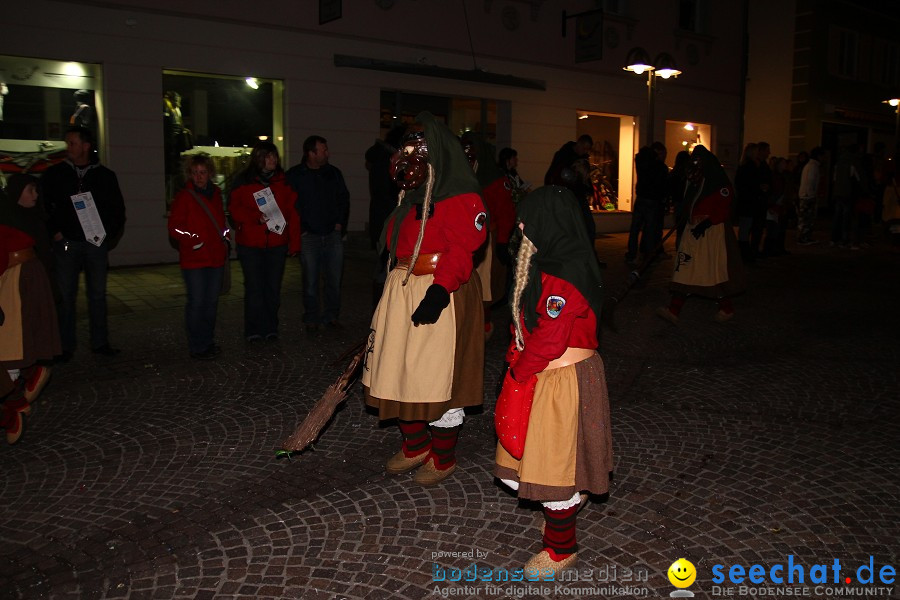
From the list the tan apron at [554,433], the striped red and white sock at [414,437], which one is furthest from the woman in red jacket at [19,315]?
the tan apron at [554,433]

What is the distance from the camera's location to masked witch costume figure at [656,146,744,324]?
815cm

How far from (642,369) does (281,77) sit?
9.20m

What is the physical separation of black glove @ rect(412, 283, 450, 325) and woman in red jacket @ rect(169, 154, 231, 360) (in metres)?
3.88

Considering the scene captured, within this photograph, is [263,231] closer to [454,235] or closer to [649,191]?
[454,235]

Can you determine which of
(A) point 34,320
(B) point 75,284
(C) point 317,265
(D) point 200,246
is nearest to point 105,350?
(B) point 75,284

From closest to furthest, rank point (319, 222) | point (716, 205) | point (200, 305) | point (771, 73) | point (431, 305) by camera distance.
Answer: point (431, 305)
point (200, 305)
point (319, 222)
point (716, 205)
point (771, 73)

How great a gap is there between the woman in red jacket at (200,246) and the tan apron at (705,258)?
4.88 m

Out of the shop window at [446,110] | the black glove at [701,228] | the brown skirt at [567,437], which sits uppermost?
the shop window at [446,110]

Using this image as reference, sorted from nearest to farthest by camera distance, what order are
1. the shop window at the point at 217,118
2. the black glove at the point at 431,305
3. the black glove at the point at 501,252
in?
1. the black glove at the point at 431,305
2. the black glove at the point at 501,252
3. the shop window at the point at 217,118

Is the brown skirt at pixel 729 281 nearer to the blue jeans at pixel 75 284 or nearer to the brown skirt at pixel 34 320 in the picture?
the blue jeans at pixel 75 284

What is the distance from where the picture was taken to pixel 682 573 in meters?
3.46

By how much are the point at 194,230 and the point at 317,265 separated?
1.58 meters

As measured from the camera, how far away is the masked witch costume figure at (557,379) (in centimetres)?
326

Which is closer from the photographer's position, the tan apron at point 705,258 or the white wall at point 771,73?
the tan apron at point 705,258
